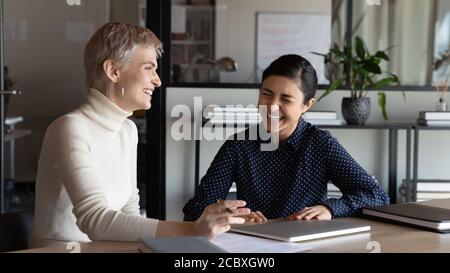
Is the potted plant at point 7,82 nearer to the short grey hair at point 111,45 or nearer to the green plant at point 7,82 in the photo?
the green plant at point 7,82

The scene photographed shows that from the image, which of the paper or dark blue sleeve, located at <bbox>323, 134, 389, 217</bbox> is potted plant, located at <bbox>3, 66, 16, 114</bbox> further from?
the paper

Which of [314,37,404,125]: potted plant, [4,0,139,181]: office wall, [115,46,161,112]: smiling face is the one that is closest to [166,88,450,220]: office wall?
[314,37,404,125]: potted plant

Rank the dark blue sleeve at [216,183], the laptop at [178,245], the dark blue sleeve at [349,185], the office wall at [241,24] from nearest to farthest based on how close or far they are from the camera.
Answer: the laptop at [178,245]
the dark blue sleeve at [349,185]
the dark blue sleeve at [216,183]
the office wall at [241,24]

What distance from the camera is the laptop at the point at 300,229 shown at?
4.80 ft

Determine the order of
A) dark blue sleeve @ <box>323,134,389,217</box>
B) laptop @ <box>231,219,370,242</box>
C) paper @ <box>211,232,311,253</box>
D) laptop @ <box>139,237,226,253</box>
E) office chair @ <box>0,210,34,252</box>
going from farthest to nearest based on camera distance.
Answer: dark blue sleeve @ <box>323,134,389,217</box> → office chair @ <box>0,210,34,252</box> → laptop @ <box>231,219,370,242</box> → paper @ <box>211,232,311,253</box> → laptop @ <box>139,237,226,253</box>

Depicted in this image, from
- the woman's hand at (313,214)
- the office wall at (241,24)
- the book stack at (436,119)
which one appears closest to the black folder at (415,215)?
the woman's hand at (313,214)

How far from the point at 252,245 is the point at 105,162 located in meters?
0.53

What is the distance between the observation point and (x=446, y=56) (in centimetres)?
446

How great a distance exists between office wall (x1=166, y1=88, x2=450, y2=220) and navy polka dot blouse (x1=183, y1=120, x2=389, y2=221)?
200cm

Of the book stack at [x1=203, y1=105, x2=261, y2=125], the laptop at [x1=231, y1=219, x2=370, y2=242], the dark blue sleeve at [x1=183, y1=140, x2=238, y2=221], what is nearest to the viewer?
the laptop at [x1=231, y1=219, x2=370, y2=242]

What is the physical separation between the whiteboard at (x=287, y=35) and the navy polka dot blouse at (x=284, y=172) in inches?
132

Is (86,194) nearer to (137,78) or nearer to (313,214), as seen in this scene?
(137,78)

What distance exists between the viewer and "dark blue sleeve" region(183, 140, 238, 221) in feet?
6.56
